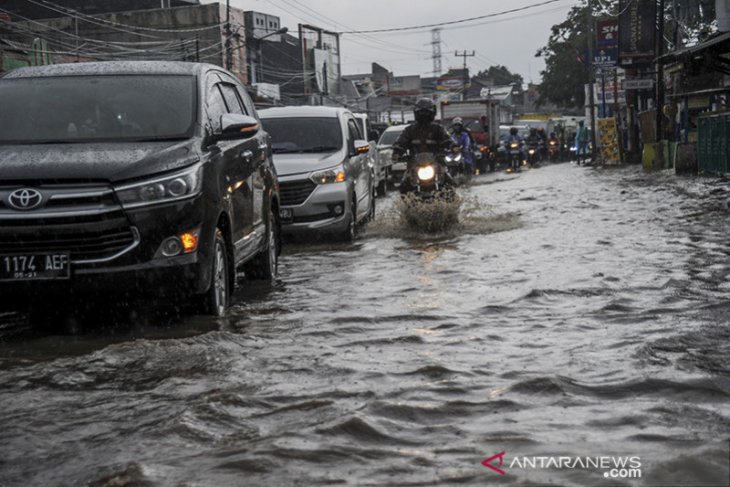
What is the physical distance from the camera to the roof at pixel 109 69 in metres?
7.66

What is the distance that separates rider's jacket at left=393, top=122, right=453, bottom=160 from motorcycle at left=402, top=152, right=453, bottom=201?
0.64 feet

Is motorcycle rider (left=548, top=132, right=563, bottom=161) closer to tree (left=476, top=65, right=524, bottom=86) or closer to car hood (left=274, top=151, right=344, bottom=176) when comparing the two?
car hood (left=274, top=151, right=344, bottom=176)

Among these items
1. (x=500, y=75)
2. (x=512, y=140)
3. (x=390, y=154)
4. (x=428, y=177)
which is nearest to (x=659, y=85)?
(x=390, y=154)

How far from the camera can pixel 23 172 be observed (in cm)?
624

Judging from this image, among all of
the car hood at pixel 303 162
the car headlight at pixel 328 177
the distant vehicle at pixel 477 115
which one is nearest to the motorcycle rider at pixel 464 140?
the distant vehicle at pixel 477 115

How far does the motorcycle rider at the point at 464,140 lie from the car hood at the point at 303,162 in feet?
44.5

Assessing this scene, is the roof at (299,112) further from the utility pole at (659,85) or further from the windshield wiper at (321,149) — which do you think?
the utility pole at (659,85)

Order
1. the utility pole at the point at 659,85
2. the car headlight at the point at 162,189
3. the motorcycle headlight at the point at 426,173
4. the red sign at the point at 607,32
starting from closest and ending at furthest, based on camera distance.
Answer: the car headlight at the point at 162,189, the motorcycle headlight at the point at 426,173, the utility pole at the point at 659,85, the red sign at the point at 607,32

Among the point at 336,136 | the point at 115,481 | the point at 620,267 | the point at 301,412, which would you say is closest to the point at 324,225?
the point at 336,136

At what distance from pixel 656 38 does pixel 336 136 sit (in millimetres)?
23149

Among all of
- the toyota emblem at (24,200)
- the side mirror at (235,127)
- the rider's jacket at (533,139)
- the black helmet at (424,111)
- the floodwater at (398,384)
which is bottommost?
the floodwater at (398,384)

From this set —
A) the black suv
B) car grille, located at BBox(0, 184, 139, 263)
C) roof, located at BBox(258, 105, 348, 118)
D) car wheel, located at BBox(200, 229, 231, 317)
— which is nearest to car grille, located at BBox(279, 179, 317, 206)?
roof, located at BBox(258, 105, 348, 118)

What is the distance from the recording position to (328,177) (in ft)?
41.7

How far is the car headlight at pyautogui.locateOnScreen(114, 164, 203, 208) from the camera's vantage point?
6270 mm
